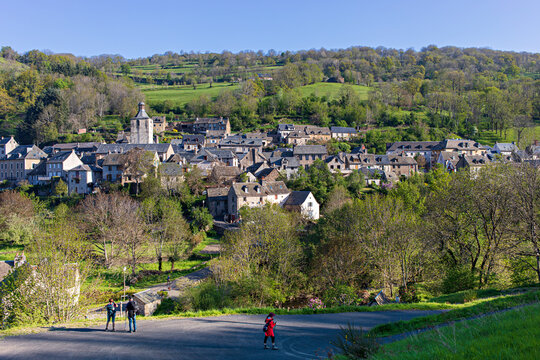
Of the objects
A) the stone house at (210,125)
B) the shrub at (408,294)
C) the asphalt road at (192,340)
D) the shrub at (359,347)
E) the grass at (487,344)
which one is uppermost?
the stone house at (210,125)

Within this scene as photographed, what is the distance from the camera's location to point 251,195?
5319 cm

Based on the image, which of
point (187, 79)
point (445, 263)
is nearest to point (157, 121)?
point (187, 79)

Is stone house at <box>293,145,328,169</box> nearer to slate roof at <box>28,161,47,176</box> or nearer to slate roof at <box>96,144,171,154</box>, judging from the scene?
slate roof at <box>96,144,171,154</box>

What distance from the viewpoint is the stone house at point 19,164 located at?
70.3 m

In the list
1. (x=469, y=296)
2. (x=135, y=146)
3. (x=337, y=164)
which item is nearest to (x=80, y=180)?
(x=135, y=146)

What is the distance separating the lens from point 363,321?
52.0 ft

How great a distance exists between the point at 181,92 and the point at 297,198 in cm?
9852

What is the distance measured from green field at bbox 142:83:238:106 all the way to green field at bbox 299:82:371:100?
2715cm

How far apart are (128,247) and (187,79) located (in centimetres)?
12585

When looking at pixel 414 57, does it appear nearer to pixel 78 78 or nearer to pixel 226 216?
pixel 78 78

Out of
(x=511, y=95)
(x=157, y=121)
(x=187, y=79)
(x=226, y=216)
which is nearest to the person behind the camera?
(x=226, y=216)

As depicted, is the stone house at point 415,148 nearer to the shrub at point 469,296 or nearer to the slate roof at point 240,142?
the slate roof at point 240,142

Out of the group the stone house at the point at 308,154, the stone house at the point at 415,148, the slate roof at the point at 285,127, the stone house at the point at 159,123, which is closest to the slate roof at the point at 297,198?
the stone house at the point at 308,154

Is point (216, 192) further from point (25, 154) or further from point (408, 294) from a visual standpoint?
point (25, 154)
